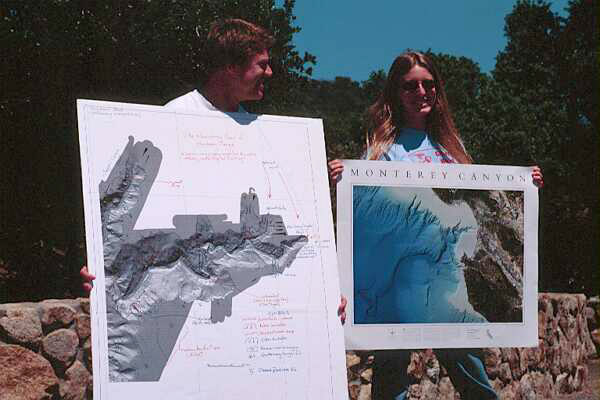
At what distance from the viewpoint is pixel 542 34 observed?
862 inches

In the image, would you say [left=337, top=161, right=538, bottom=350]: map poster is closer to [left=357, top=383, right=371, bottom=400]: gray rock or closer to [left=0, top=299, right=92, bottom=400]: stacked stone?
A: [left=0, top=299, right=92, bottom=400]: stacked stone

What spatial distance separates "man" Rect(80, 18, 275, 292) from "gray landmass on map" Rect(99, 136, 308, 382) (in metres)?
0.44

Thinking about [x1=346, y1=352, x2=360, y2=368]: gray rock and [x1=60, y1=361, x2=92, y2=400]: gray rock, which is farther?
[x1=346, y1=352, x2=360, y2=368]: gray rock

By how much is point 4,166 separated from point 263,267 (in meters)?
6.72

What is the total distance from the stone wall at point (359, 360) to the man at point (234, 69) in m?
2.07

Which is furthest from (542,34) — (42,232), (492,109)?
(42,232)

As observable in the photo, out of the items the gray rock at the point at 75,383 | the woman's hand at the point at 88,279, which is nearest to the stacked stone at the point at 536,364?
the gray rock at the point at 75,383

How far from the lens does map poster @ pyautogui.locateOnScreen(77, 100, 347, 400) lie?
2.38m

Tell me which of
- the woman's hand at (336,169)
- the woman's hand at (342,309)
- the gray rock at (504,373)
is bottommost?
the gray rock at (504,373)

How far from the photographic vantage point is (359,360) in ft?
18.8

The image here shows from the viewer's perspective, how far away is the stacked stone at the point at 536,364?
19.9 feet

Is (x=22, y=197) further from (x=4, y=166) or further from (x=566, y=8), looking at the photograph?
(x=566, y=8)

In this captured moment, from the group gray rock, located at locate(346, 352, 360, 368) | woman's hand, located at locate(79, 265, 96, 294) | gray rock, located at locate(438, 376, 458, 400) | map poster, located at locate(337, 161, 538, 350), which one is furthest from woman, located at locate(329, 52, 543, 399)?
gray rock, located at locate(438, 376, 458, 400)

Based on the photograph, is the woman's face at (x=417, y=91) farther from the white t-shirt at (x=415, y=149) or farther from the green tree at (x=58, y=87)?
the green tree at (x=58, y=87)
